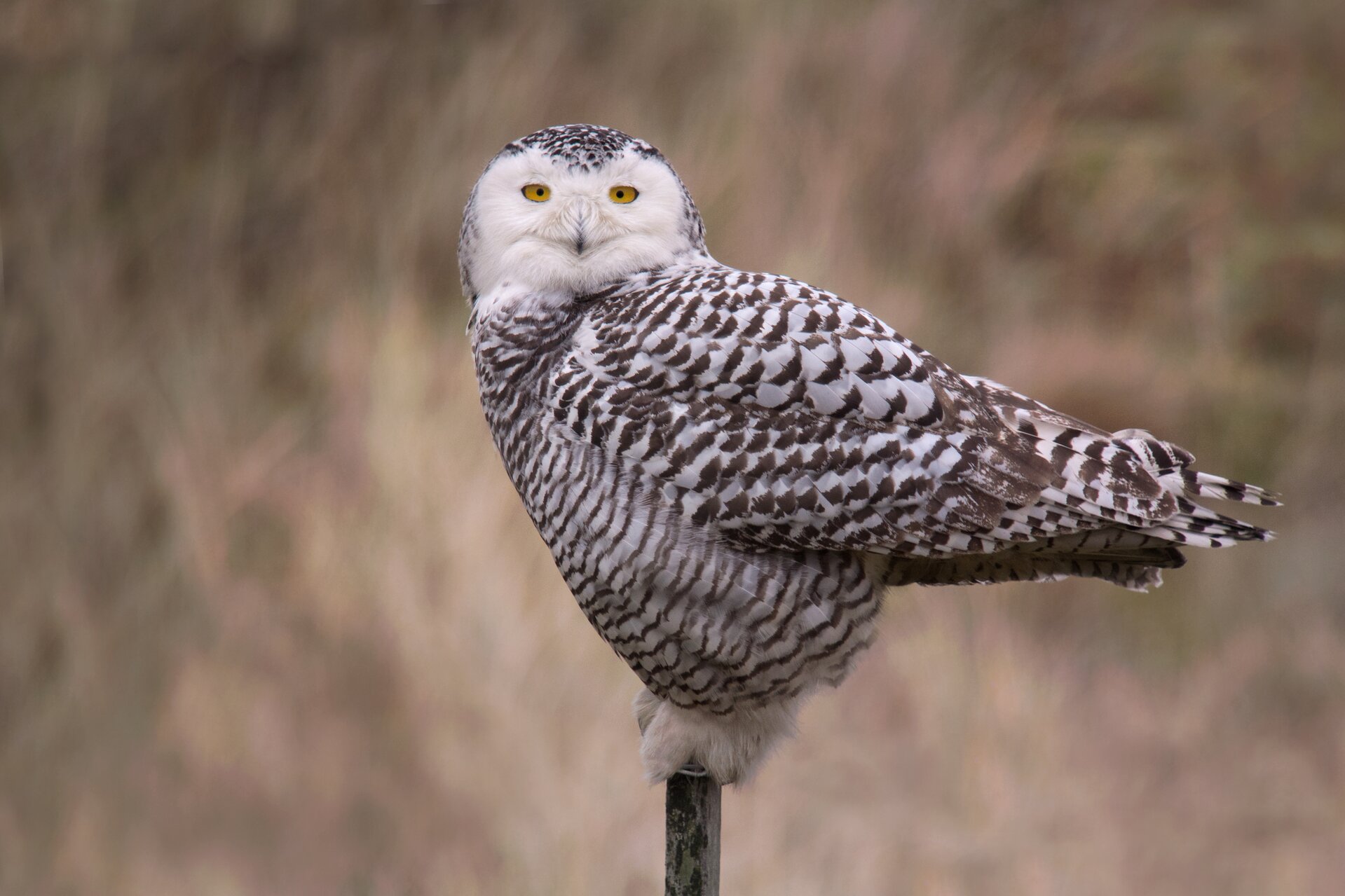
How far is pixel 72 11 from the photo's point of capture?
527 centimetres

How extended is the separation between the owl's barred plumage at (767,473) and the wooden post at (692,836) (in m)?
0.20

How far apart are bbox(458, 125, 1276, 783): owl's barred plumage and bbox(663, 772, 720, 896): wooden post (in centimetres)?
20

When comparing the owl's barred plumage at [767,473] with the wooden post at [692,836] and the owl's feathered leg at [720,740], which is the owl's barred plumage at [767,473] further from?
the wooden post at [692,836]

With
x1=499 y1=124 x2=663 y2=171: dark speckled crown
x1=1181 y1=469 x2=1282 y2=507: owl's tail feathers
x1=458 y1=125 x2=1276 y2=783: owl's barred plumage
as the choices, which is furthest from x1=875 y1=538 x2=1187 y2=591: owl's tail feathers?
x1=499 y1=124 x2=663 y2=171: dark speckled crown

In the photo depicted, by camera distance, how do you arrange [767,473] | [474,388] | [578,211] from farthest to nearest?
[474,388] → [578,211] → [767,473]

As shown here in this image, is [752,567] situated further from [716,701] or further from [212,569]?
[212,569]

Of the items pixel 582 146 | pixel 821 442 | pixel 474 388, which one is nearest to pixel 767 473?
pixel 821 442

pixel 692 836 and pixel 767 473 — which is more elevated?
pixel 767 473

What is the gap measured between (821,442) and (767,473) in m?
0.11

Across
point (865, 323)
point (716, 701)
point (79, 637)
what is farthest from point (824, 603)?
point (79, 637)

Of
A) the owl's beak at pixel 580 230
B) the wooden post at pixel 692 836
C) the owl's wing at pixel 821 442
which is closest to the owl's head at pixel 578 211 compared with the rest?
the owl's beak at pixel 580 230

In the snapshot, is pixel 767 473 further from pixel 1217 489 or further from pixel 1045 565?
pixel 1217 489

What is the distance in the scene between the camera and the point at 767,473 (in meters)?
2.18

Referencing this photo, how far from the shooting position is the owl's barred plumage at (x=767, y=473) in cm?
217
